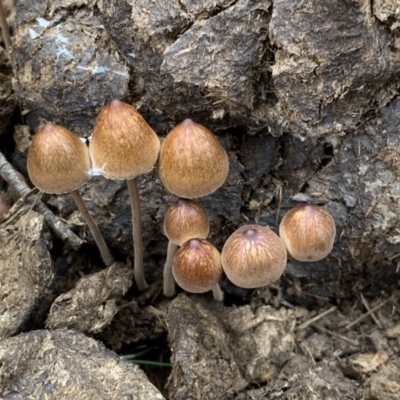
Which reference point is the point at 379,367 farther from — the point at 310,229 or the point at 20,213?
the point at 20,213

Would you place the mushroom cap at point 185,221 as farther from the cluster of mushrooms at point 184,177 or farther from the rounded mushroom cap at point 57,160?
the rounded mushroom cap at point 57,160

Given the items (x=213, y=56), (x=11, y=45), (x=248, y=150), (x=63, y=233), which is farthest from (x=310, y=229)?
(x=11, y=45)

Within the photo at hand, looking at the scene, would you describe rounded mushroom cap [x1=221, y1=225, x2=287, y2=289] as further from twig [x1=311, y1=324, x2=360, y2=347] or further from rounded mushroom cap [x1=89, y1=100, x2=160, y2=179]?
twig [x1=311, y1=324, x2=360, y2=347]

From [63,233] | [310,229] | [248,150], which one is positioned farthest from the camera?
[63,233]

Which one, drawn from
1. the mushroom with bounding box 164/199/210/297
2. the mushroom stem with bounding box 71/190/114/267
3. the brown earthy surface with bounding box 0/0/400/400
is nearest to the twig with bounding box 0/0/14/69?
the brown earthy surface with bounding box 0/0/400/400

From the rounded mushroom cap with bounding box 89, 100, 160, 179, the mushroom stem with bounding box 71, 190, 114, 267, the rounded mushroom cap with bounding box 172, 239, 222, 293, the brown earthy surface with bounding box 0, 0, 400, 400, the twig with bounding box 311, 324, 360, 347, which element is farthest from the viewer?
the twig with bounding box 311, 324, 360, 347

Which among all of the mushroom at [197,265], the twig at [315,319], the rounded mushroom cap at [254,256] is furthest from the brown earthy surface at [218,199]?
the rounded mushroom cap at [254,256]

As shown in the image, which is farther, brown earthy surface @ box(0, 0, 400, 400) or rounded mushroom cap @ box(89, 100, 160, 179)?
brown earthy surface @ box(0, 0, 400, 400)
